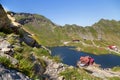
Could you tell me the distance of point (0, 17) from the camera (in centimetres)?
2108

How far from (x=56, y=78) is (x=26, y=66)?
19.7ft

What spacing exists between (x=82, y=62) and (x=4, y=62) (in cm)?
12026

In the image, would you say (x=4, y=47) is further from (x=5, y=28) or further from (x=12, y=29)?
(x=12, y=29)

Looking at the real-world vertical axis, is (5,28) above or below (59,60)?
above

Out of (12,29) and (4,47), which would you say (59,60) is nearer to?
(12,29)

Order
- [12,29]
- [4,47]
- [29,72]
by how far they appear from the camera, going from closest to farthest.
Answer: [29,72], [4,47], [12,29]

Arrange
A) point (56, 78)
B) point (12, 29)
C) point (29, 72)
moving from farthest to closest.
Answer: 1. point (12, 29)
2. point (56, 78)
3. point (29, 72)

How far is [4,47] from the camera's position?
1695 centimetres

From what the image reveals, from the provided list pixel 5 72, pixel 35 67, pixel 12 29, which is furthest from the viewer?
pixel 12 29

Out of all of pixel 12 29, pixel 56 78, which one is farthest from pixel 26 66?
pixel 12 29

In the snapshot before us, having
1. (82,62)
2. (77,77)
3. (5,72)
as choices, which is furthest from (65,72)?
(82,62)

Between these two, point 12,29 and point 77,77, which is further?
point 12,29

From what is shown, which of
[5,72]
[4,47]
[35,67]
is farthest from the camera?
[35,67]

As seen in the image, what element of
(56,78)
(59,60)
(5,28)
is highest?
(5,28)
